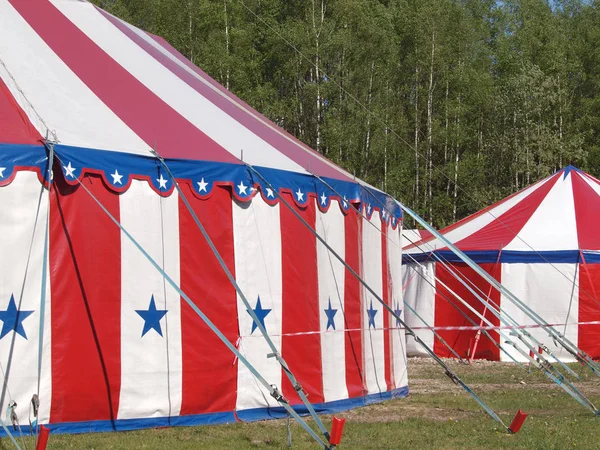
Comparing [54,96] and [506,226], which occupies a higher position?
[54,96]

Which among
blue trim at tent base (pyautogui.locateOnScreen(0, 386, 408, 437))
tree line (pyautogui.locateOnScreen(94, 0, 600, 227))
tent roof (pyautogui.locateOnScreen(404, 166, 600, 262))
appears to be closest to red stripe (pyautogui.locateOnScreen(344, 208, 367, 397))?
blue trim at tent base (pyautogui.locateOnScreen(0, 386, 408, 437))

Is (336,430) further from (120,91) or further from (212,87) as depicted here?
(212,87)

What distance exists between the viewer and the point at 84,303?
5.61 m

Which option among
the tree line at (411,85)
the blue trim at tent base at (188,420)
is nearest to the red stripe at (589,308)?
the blue trim at tent base at (188,420)

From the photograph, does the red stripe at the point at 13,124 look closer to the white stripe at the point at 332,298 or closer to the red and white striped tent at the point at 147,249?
the red and white striped tent at the point at 147,249

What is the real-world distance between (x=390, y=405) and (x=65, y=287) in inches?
124

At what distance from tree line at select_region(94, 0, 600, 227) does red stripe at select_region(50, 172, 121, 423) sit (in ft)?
51.7

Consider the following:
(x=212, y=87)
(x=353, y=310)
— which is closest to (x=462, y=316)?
(x=212, y=87)

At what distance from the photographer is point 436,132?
82.1ft

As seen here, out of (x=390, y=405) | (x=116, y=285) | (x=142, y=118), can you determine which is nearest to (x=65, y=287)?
(x=116, y=285)

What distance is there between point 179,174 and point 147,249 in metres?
0.55

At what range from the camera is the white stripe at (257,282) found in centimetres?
635

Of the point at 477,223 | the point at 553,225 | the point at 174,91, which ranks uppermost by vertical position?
the point at 174,91

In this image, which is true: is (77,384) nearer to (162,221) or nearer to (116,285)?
(116,285)
